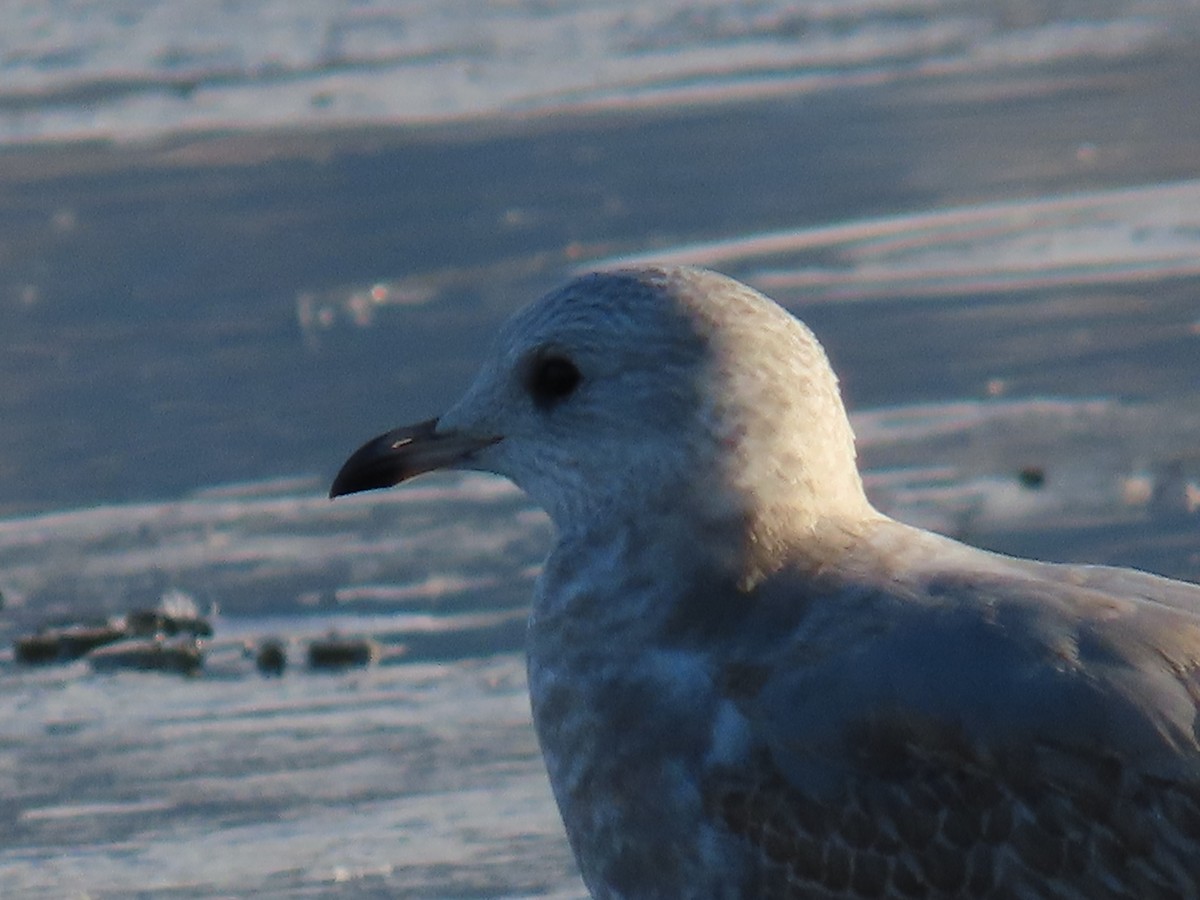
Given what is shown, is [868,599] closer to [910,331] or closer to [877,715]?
[877,715]

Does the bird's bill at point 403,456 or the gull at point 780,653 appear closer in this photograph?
the gull at point 780,653

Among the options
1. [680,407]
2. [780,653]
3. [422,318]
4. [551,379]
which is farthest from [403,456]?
[422,318]

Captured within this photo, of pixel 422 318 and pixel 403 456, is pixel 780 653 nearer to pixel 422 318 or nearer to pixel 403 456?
pixel 403 456

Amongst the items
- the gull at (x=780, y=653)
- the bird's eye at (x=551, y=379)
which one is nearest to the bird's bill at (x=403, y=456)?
the gull at (x=780, y=653)

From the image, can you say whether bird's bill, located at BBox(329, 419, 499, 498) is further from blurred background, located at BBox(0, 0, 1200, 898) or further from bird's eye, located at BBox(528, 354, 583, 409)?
blurred background, located at BBox(0, 0, 1200, 898)

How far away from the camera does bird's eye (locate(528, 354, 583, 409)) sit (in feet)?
14.7

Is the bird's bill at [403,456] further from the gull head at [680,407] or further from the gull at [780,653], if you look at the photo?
the gull head at [680,407]

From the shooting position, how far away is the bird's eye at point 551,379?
449cm

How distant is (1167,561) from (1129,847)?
297 centimetres

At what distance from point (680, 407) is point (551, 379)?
0.87 feet

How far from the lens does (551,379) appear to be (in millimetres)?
4523

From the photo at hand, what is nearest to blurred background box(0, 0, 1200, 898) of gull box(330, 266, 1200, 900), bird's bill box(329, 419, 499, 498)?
A: bird's bill box(329, 419, 499, 498)

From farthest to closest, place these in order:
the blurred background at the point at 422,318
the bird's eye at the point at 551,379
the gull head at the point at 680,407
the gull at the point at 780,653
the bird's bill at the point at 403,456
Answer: the blurred background at the point at 422,318 → the bird's bill at the point at 403,456 → the bird's eye at the point at 551,379 → the gull head at the point at 680,407 → the gull at the point at 780,653

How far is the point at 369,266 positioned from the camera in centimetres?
1038
